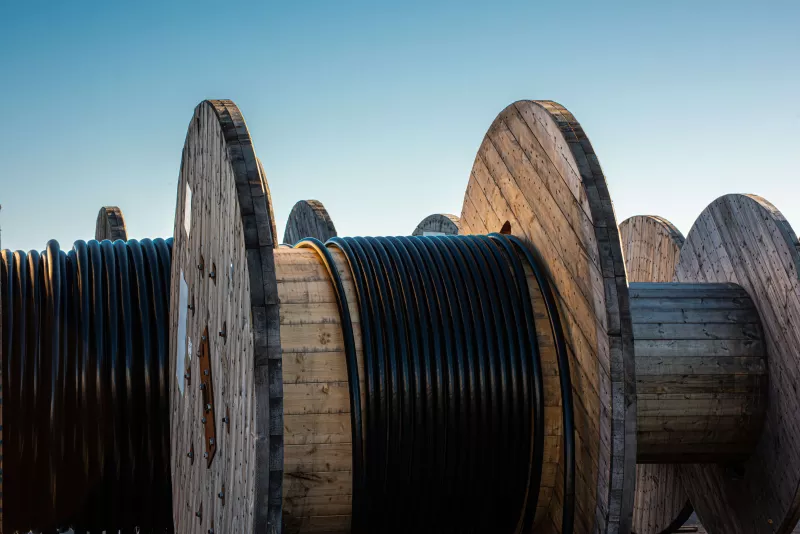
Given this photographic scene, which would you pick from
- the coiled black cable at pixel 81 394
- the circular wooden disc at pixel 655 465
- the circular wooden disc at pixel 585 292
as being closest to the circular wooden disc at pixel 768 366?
the circular wooden disc at pixel 655 465

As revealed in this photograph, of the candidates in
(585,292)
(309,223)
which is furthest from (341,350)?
(309,223)

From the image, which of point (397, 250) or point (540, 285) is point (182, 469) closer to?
point (397, 250)

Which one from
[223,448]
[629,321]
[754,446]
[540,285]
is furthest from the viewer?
[754,446]

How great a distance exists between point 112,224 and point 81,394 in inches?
137

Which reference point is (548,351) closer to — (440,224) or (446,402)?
(446,402)

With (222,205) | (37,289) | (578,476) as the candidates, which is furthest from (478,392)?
(37,289)

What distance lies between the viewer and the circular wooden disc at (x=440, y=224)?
11289mm

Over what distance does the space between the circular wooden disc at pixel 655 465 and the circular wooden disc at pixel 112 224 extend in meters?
5.06

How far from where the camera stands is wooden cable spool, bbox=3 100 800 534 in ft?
17.7

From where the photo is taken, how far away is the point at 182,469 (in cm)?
727

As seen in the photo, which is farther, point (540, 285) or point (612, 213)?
point (540, 285)

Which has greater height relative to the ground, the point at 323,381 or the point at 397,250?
the point at 397,250

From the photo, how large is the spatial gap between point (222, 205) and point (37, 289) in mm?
2485

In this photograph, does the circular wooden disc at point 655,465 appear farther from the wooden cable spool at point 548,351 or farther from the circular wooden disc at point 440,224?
the circular wooden disc at point 440,224
